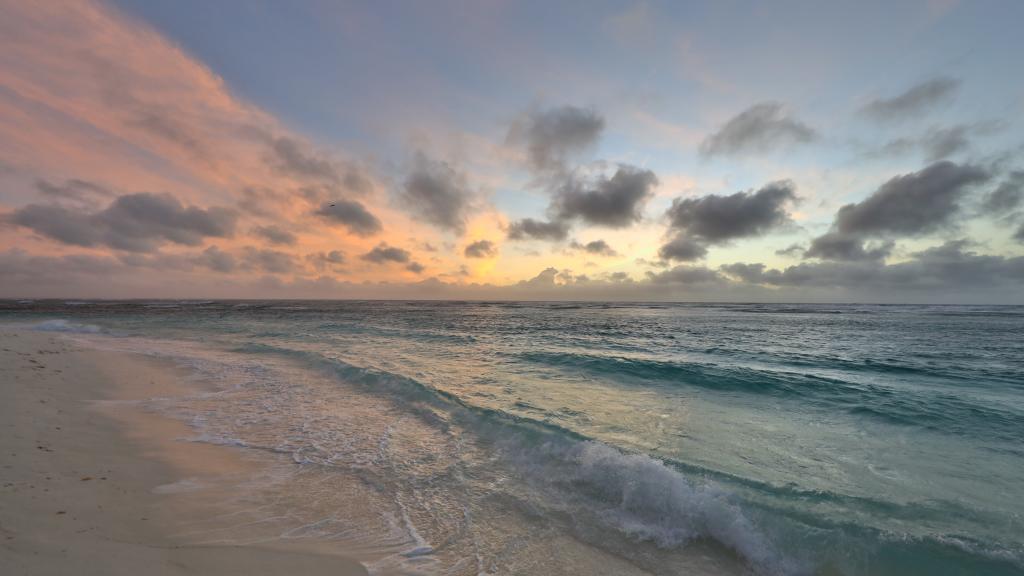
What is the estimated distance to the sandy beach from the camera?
396 centimetres

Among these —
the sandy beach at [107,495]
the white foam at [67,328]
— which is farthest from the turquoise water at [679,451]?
the white foam at [67,328]

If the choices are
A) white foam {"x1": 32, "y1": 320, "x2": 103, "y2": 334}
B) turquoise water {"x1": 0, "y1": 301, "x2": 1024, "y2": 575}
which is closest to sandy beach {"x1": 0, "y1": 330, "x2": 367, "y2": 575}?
turquoise water {"x1": 0, "y1": 301, "x2": 1024, "y2": 575}

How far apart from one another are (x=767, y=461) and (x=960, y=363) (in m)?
19.2

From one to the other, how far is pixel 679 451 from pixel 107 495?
30.4ft

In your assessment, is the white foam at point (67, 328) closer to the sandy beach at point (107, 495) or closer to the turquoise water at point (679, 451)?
the turquoise water at point (679, 451)

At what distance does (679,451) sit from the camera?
325 inches

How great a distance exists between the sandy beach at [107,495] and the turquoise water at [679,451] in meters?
1.18

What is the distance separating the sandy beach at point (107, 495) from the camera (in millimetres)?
3957

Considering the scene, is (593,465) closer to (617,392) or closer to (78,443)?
(617,392)

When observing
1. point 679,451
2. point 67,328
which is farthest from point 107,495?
point 67,328

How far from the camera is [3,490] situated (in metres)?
4.92

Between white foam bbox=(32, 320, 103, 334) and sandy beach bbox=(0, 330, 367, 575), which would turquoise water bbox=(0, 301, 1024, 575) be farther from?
white foam bbox=(32, 320, 103, 334)

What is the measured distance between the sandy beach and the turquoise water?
1.18 meters

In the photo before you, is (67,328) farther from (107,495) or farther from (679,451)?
(679,451)
